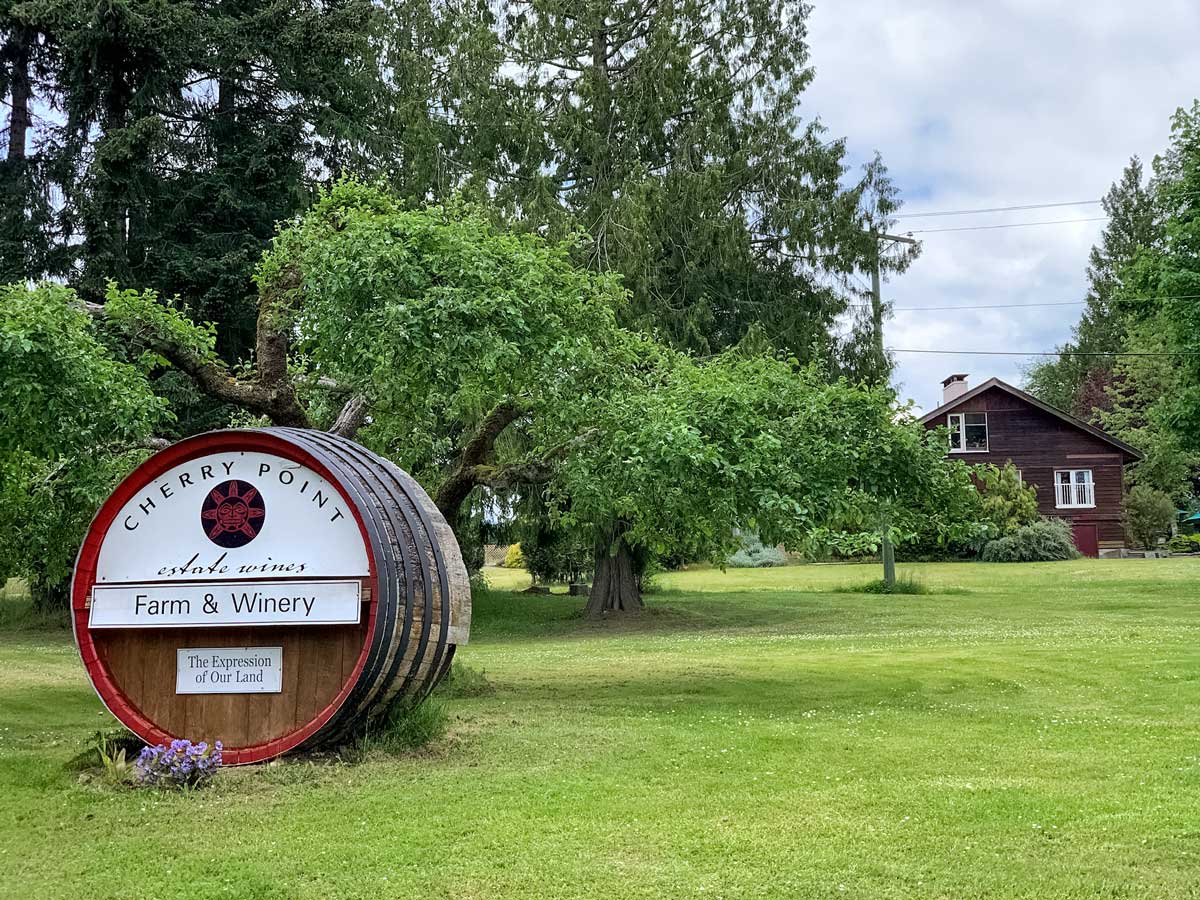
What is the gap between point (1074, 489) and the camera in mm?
52406

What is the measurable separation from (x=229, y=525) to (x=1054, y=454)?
49970mm

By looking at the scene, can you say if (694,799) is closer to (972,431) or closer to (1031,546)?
(1031,546)

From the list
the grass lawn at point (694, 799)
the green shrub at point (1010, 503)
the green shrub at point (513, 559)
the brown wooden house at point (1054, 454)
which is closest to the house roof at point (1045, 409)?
the brown wooden house at point (1054, 454)

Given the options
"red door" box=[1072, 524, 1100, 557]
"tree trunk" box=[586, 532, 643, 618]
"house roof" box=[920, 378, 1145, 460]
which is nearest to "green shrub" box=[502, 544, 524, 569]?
"house roof" box=[920, 378, 1145, 460]

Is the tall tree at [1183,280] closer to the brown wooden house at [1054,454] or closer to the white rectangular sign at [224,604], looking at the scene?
the brown wooden house at [1054,454]

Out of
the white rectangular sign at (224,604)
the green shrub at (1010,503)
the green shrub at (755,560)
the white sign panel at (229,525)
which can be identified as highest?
the green shrub at (1010,503)

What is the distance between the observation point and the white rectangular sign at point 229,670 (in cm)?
738

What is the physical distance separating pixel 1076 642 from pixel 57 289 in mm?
13716

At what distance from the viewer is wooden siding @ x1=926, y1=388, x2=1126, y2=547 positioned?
2048 inches

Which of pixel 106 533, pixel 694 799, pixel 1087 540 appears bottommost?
pixel 694 799

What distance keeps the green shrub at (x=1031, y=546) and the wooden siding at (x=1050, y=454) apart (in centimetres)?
655

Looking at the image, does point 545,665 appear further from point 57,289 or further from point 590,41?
point 590,41

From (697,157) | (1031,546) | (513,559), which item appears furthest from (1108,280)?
(697,157)

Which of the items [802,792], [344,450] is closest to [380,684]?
[344,450]
